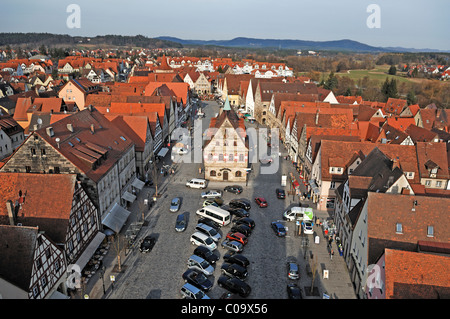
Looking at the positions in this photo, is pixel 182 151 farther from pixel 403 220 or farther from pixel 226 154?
pixel 403 220

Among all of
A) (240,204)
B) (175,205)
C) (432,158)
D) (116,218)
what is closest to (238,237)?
(240,204)

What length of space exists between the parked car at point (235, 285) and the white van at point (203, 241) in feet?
17.0

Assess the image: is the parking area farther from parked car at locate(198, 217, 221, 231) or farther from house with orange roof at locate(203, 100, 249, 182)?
house with orange roof at locate(203, 100, 249, 182)

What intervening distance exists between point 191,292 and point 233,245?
304 inches

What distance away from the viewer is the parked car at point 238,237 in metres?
33.7

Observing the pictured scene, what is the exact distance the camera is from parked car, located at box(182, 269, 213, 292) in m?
27.4

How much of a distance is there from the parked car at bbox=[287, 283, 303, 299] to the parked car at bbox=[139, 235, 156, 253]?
13.1 m

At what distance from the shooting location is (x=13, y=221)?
25.7 metres

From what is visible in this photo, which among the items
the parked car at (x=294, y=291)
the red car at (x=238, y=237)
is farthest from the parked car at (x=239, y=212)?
the parked car at (x=294, y=291)

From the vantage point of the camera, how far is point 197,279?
27906 mm

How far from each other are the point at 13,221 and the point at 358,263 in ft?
86.4

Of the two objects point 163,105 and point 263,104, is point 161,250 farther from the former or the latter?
point 263,104

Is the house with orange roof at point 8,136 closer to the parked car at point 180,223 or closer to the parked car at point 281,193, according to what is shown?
the parked car at point 180,223
